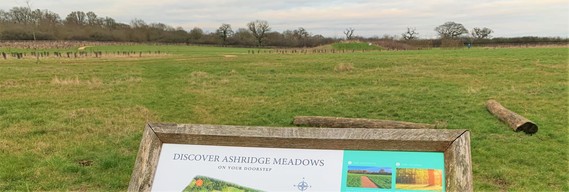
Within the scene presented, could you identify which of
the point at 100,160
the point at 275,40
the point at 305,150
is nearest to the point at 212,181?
the point at 305,150

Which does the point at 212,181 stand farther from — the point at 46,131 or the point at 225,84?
the point at 225,84

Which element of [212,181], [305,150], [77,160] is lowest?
[77,160]

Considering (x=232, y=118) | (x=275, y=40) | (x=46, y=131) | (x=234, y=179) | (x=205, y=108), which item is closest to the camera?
(x=234, y=179)

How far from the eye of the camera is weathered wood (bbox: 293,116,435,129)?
367 inches

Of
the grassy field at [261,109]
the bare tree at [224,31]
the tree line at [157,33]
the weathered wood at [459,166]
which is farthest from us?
the bare tree at [224,31]

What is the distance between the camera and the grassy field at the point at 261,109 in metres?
6.68

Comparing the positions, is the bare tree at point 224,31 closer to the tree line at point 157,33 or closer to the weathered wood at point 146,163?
the tree line at point 157,33

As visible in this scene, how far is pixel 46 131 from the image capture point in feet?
30.5

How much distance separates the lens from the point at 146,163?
295 cm

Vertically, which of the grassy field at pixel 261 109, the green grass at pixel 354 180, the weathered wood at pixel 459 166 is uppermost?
the weathered wood at pixel 459 166

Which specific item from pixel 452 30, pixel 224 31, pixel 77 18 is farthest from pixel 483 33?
pixel 77 18

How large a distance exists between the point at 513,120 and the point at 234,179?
27.6 ft

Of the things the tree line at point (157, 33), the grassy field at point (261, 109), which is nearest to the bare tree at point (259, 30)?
the tree line at point (157, 33)

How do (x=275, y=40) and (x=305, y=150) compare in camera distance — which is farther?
(x=275, y=40)
